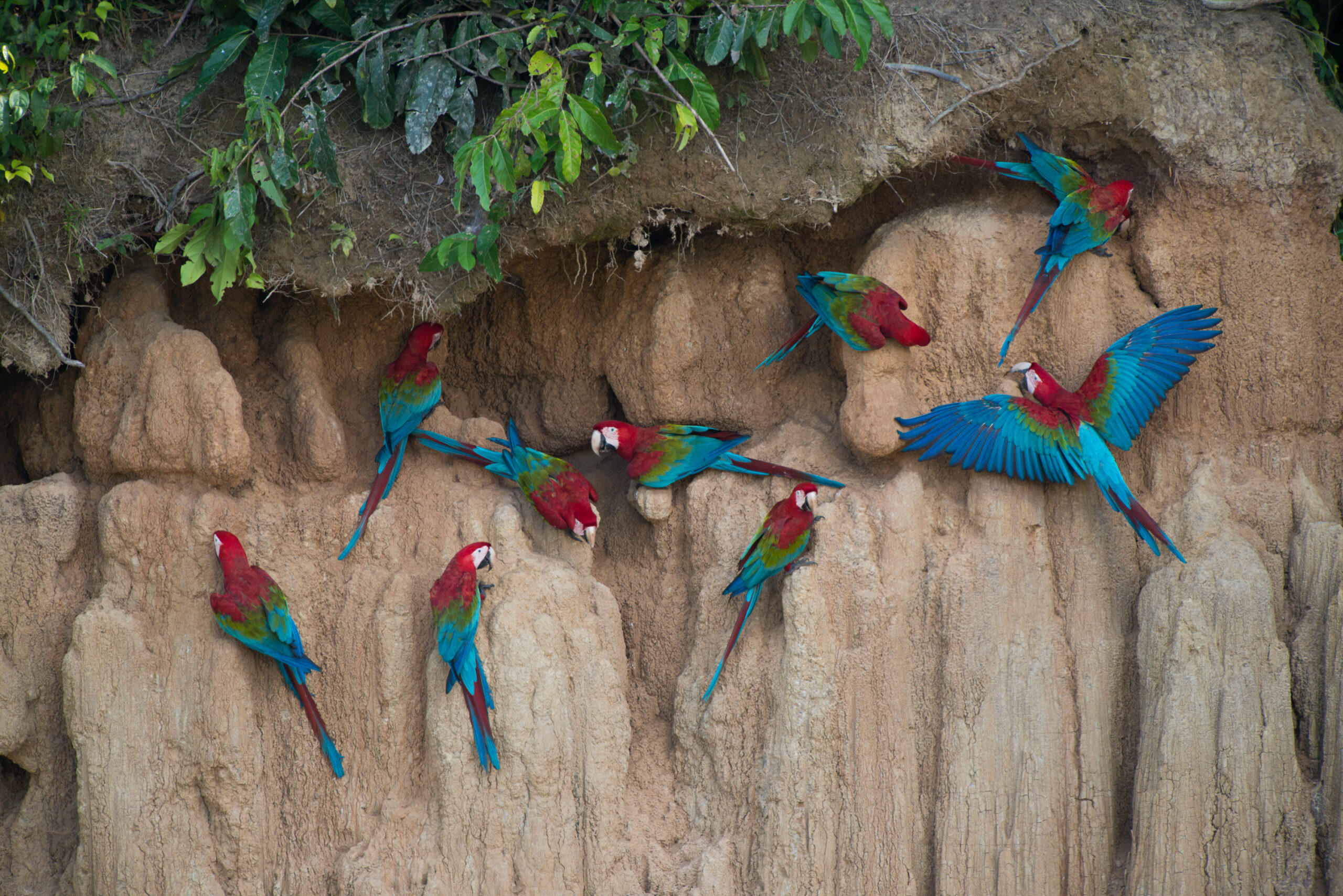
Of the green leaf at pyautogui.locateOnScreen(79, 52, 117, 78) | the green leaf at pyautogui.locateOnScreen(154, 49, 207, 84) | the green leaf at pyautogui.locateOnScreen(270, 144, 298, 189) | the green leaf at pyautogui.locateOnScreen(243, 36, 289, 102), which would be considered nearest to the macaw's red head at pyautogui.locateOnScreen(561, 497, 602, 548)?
the green leaf at pyautogui.locateOnScreen(270, 144, 298, 189)

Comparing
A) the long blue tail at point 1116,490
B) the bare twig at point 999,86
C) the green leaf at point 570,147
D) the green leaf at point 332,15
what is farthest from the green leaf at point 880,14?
the green leaf at point 332,15

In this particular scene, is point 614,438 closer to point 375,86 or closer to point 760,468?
point 760,468

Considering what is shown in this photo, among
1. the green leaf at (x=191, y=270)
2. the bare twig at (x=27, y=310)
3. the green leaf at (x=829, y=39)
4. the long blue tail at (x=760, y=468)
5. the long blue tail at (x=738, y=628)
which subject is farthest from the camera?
the long blue tail at (x=760, y=468)

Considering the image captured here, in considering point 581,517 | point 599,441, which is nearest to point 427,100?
point 599,441

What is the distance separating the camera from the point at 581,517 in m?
4.09

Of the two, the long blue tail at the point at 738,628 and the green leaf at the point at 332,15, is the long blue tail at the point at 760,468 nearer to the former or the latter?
the long blue tail at the point at 738,628

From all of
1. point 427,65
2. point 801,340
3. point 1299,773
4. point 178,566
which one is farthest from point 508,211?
point 1299,773

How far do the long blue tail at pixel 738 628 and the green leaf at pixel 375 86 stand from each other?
6.97 ft

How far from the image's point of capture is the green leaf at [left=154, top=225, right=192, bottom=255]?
146 inches

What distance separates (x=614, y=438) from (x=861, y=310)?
1033 millimetres

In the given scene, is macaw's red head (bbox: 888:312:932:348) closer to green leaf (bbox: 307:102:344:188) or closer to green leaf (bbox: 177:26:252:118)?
green leaf (bbox: 307:102:344:188)

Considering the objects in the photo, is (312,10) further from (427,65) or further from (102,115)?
(102,115)

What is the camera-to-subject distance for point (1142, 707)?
12.0ft

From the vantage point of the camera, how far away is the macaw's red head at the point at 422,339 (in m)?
4.20
